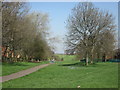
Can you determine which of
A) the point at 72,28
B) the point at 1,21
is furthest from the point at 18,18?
the point at 72,28

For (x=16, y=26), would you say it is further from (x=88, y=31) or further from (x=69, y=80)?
(x=69, y=80)

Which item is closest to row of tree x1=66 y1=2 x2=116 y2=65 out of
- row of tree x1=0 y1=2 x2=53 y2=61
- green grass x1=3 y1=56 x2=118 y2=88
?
row of tree x1=0 y1=2 x2=53 y2=61

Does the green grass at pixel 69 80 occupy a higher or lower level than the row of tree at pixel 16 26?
lower

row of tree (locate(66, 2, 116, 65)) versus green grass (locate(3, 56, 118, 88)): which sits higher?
row of tree (locate(66, 2, 116, 65))

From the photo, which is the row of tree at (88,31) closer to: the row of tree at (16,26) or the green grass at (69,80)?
the row of tree at (16,26)

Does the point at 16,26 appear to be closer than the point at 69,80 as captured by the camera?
No

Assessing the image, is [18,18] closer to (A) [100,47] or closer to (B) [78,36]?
(B) [78,36]

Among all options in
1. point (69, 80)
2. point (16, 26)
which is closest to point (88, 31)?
point (16, 26)

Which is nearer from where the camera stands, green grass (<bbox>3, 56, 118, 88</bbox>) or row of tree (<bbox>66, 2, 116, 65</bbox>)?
green grass (<bbox>3, 56, 118, 88</bbox>)

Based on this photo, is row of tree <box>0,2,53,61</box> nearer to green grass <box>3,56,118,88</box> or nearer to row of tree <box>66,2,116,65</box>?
row of tree <box>66,2,116,65</box>

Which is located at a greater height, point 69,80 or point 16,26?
point 16,26

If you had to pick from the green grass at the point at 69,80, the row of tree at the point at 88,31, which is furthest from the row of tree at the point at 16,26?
the green grass at the point at 69,80

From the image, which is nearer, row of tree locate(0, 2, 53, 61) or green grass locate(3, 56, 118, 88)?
green grass locate(3, 56, 118, 88)

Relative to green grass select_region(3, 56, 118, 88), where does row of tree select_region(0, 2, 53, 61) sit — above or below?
above
